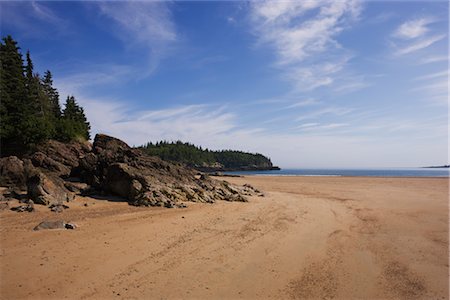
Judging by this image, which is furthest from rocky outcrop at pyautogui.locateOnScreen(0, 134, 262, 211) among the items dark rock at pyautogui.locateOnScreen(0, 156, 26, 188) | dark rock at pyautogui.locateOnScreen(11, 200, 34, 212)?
dark rock at pyautogui.locateOnScreen(11, 200, 34, 212)

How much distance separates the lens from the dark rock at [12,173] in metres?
17.0

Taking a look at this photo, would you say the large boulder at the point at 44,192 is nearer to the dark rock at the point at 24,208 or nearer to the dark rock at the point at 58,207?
the dark rock at the point at 58,207

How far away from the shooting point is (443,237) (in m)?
A: 11.0

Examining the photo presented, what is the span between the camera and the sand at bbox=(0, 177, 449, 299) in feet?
20.9

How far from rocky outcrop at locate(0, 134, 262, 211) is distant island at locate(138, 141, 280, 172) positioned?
120 meters

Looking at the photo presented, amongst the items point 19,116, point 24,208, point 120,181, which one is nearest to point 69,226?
point 24,208

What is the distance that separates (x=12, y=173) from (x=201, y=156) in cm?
13985

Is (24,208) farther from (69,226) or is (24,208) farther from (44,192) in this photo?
(69,226)

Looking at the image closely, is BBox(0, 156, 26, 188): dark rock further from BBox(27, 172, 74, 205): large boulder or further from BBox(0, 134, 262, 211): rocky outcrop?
BBox(27, 172, 74, 205): large boulder

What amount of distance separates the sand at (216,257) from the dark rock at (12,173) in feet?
20.5

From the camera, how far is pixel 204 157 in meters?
158

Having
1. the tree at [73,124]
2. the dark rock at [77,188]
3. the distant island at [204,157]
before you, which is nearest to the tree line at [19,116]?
the tree at [73,124]

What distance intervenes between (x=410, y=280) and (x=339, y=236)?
388 cm

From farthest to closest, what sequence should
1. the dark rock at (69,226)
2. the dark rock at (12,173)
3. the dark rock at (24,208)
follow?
1. the dark rock at (12,173)
2. the dark rock at (24,208)
3. the dark rock at (69,226)
